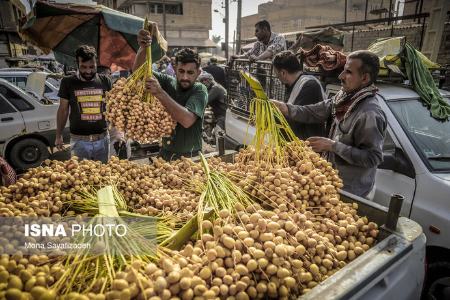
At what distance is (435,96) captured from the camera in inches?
130

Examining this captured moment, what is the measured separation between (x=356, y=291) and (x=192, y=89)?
2340 mm

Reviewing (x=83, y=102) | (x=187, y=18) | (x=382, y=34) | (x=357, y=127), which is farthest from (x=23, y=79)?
(x=187, y=18)

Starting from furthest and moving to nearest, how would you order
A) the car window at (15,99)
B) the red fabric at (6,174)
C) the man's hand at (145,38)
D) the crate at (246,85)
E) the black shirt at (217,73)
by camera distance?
1. the black shirt at (217,73)
2. the car window at (15,99)
3. the crate at (246,85)
4. the red fabric at (6,174)
5. the man's hand at (145,38)

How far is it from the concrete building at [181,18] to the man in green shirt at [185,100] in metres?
33.6

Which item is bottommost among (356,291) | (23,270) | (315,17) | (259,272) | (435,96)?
(356,291)

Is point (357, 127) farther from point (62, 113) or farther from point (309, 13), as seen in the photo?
point (309, 13)

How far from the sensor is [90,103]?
379 centimetres

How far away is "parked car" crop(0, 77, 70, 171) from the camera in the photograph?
6.27m

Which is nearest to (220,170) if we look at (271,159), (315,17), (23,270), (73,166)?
(271,159)

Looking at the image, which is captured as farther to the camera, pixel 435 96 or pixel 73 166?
pixel 435 96

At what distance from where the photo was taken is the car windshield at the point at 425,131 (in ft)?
9.07

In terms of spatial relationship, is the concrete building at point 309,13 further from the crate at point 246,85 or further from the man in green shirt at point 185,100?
the man in green shirt at point 185,100

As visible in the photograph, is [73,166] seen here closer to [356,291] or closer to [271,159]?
[271,159]

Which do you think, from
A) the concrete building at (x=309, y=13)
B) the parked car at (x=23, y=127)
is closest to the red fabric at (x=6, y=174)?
the parked car at (x=23, y=127)
